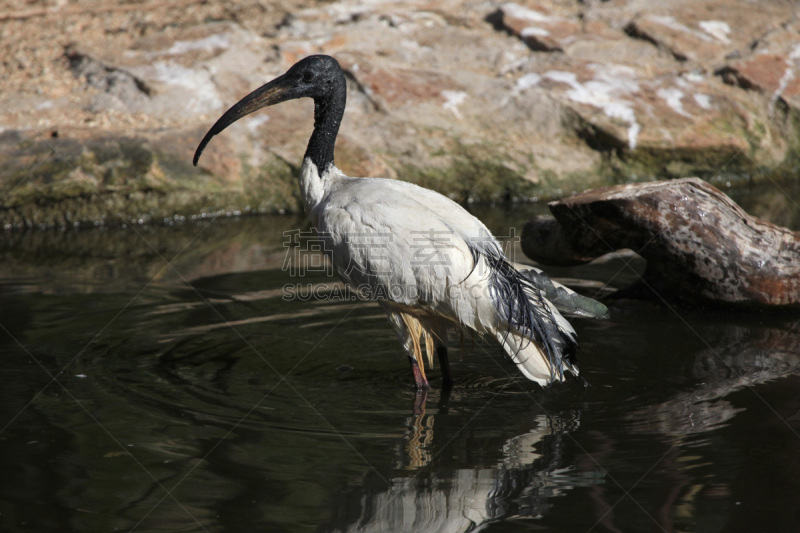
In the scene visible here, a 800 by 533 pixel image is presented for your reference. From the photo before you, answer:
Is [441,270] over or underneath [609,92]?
over

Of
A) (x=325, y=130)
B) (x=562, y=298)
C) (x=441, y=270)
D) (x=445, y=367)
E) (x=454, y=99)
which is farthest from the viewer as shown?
(x=454, y=99)

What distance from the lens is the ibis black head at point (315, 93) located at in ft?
17.3

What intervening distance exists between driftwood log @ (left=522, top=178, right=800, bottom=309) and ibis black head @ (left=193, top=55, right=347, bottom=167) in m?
1.66

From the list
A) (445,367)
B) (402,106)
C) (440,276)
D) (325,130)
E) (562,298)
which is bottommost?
(402,106)

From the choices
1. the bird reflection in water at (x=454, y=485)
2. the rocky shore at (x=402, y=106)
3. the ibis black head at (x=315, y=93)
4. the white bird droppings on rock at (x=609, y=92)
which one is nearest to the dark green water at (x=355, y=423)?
the bird reflection in water at (x=454, y=485)

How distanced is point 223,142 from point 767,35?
22.9 ft

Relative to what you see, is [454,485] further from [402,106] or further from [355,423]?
[402,106]

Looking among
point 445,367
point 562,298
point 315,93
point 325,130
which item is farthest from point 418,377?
point 315,93

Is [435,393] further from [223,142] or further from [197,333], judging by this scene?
[223,142]

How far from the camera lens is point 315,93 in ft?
17.5

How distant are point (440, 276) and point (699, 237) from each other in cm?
212

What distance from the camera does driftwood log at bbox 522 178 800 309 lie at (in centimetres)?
555

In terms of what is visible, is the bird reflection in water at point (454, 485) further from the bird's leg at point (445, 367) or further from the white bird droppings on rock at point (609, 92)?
the white bird droppings on rock at point (609, 92)

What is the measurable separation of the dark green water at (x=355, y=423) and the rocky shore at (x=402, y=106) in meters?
2.63
